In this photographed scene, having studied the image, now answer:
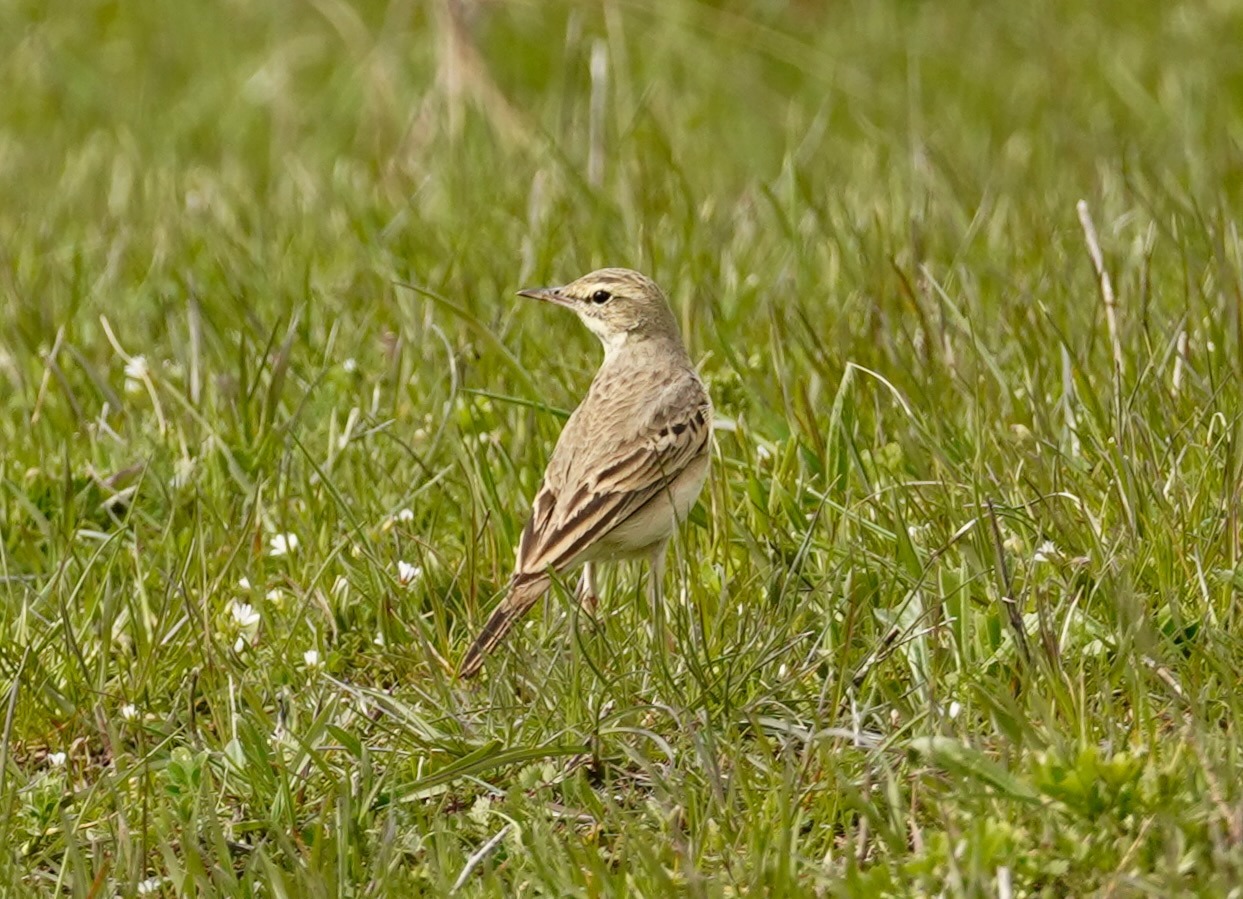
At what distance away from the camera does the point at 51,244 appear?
24.8 ft

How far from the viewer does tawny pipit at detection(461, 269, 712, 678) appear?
14.7ft

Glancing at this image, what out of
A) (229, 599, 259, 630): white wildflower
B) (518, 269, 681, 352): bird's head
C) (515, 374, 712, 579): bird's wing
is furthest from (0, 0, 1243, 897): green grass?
(518, 269, 681, 352): bird's head

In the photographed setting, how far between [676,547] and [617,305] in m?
1.09

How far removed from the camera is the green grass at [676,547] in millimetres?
3660

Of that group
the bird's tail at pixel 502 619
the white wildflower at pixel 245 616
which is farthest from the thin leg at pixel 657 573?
the white wildflower at pixel 245 616

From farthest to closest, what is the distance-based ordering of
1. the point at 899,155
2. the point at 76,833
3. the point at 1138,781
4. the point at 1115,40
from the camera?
the point at 1115,40 < the point at 899,155 < the point at 76,833 < the point at 1138,781

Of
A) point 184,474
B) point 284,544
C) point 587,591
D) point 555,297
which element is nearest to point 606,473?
point 587,591

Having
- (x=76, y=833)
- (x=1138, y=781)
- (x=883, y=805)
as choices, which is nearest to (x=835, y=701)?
(x=883, y=805)

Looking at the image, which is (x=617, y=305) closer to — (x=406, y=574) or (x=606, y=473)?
(x=606, y=473)

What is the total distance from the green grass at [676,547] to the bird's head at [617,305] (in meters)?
0.25

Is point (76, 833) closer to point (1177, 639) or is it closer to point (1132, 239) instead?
point (1177, 639)

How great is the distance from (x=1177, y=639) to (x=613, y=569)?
4.78 feet

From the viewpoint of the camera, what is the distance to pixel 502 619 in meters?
4.30

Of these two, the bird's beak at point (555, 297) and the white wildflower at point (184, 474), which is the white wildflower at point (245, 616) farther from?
the bird's beak at point (555, 297)
